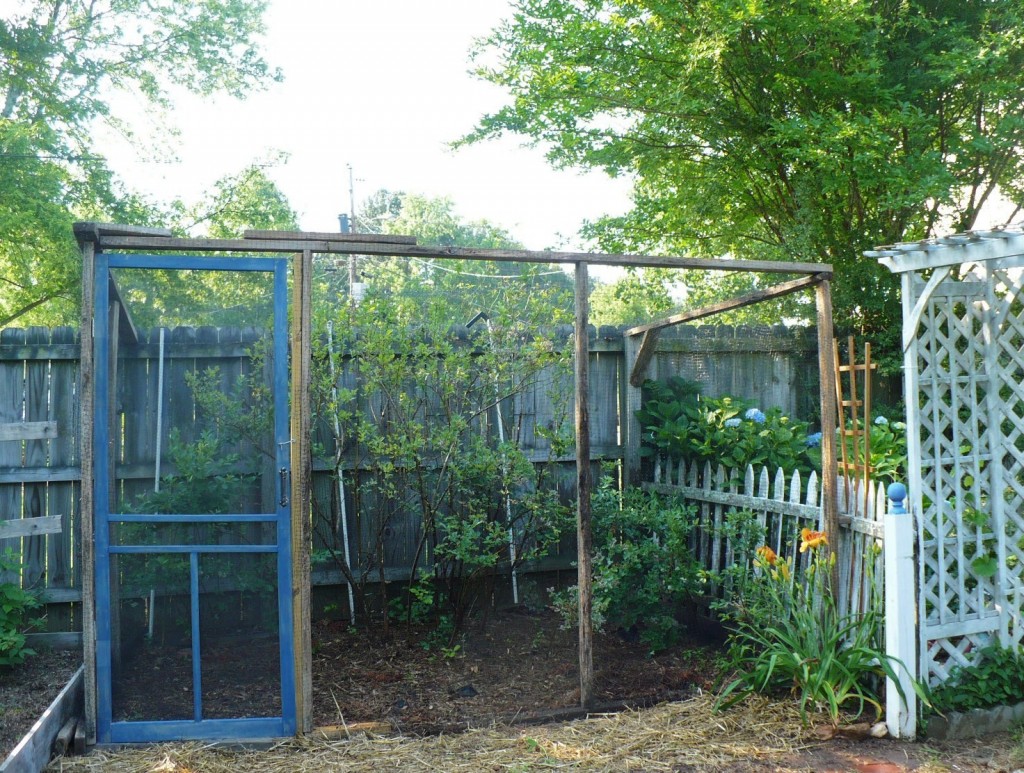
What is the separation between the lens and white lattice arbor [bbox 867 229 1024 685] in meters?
3.94

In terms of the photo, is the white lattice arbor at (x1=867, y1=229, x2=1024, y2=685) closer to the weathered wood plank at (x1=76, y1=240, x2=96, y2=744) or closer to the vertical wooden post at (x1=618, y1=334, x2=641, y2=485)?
the vertical wooden post at (x1=618, y1=334, x2=641, y2=485)

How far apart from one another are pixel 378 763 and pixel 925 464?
2.85 metres

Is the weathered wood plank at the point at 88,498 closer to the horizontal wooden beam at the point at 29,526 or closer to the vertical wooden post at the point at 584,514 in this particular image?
the horizontal wooden beam at the point at 29,526

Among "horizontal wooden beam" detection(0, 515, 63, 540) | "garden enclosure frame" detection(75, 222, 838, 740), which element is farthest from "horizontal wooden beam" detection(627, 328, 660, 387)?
"horizontal wooden beam" detection(0, 515, 63, 540)

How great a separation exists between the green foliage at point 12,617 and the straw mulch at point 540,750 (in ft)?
2.86

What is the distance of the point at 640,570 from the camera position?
4.83m

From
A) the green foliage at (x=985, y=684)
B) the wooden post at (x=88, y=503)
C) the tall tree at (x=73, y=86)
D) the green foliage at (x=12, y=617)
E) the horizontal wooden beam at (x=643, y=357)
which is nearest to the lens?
the wooden post at (x=88, y=503)

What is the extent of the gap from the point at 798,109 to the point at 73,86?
8.91 metres

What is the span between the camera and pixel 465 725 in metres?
3.96

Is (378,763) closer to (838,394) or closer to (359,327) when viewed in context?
(359,327)

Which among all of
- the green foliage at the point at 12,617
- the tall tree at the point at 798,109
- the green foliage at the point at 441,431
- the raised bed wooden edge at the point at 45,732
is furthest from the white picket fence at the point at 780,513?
the green foliage at the point at 12,617

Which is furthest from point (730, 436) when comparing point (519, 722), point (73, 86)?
point (73, 86)

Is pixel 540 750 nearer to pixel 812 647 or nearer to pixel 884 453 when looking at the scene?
pixel 812 647

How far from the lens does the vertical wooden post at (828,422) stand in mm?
4328
